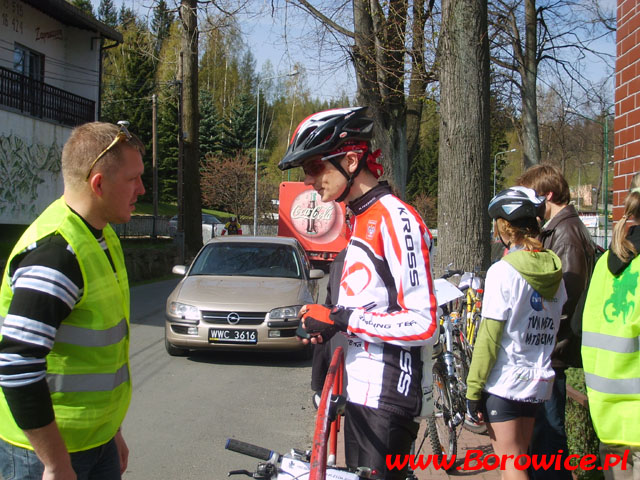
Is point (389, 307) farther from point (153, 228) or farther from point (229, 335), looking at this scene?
point (153, 228)

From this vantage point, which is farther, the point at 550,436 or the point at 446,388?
the point at 446,388

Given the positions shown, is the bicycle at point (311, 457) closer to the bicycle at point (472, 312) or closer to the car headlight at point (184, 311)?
the bicycle at point (472, 312)

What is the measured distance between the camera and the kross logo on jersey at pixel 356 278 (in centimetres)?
227

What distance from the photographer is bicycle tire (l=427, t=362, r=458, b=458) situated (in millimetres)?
4609

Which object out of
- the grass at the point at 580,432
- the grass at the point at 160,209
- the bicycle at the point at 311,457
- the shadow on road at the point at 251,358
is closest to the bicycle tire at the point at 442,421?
the grass at the point at 580,432

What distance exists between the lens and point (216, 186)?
2135 inches

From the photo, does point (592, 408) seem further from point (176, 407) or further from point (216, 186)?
point (216, 186)

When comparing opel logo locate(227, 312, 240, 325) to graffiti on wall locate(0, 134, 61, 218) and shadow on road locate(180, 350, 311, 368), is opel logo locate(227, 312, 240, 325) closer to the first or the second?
shadow on road locate(180, 350, 311, 368)

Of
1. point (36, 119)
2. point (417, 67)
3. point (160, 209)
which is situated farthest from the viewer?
point (160, 209)

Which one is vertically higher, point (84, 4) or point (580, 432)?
point (84, 4)

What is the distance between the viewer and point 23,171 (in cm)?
1939

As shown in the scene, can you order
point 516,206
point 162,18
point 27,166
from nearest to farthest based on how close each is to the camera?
point 516,206 → point 27,166 → point 162,18

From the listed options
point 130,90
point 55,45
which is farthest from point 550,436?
point 130,90

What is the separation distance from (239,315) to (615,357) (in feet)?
20.3
